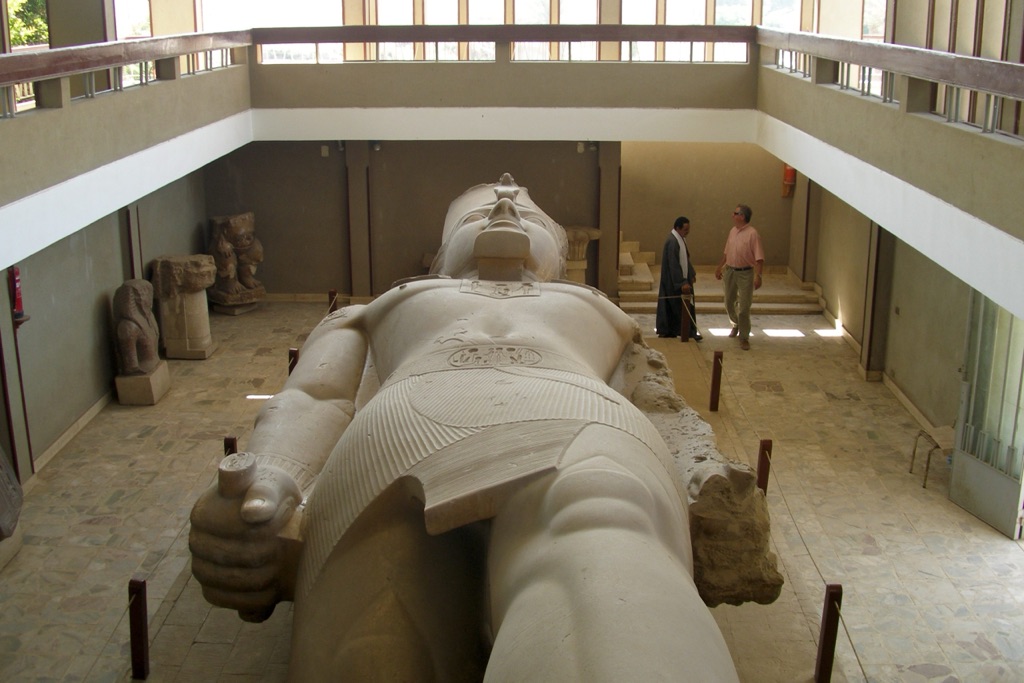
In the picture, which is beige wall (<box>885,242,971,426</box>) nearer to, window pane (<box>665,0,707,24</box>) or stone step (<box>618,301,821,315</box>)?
stone step (<box>618,301,821,315</box>)

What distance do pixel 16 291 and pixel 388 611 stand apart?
5.35 meters

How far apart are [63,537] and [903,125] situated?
5.73 meters

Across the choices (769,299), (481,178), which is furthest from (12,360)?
(769,299)

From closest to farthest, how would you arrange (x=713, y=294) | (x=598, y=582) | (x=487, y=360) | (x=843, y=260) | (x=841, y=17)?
(x=598, y=582), (x=487, y=360), (x=843, y=260), (x=713, y=294), (x=841, y=17)

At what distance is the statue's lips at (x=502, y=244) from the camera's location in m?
5.11

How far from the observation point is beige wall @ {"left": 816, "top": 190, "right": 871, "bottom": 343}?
1064cm

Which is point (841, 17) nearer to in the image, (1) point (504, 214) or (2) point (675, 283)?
(2) point (675, 283)

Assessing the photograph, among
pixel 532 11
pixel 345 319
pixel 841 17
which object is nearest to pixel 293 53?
pixel 532 11

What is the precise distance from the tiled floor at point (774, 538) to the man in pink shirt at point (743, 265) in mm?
669

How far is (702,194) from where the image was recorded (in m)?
14.2

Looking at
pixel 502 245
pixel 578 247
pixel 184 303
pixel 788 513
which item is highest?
pixel 502 245

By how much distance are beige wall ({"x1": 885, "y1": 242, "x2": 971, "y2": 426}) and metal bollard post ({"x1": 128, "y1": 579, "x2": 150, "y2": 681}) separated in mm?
5774

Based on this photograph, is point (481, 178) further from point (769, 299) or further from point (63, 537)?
point (63, 537)

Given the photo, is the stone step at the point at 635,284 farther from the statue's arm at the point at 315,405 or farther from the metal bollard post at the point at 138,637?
the metal bollard post at the point at 138,637
